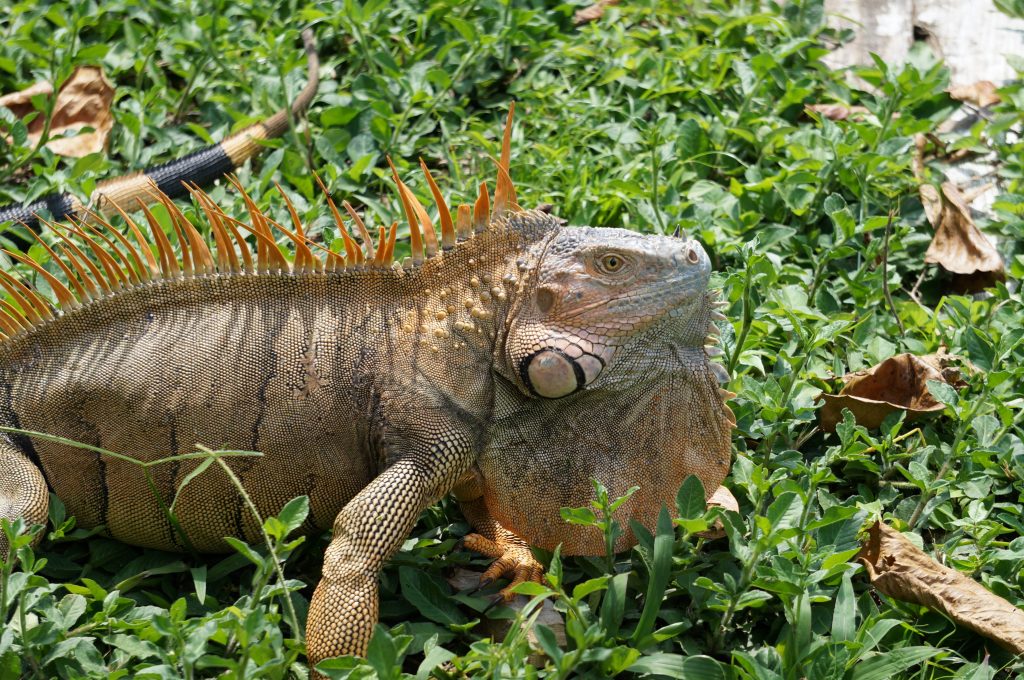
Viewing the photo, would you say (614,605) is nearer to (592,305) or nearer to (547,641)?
(547,641)

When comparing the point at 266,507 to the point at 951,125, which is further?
the point at 951,125

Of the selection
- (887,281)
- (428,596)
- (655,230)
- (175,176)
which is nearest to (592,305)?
(428,596)

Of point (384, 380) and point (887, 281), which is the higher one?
point (384, 380)

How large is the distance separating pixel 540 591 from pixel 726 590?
19.4 inches

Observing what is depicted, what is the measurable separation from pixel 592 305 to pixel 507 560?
0.81 metres

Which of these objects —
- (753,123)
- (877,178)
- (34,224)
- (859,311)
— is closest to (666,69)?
(753,123)

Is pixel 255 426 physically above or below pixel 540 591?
above

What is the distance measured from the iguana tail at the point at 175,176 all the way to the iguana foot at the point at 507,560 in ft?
6.62

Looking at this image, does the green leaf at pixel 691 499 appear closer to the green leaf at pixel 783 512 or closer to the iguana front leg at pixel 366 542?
the green leaf at pixel 783 512

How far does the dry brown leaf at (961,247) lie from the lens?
4.55 m

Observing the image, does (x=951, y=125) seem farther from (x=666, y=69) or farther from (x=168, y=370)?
(x=168, y=370)

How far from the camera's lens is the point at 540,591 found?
288 centimetres

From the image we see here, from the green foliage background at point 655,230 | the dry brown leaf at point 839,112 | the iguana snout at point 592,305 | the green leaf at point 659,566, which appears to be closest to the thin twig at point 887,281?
the green foliage background at point 655,230

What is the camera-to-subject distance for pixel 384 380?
10.5 feet
